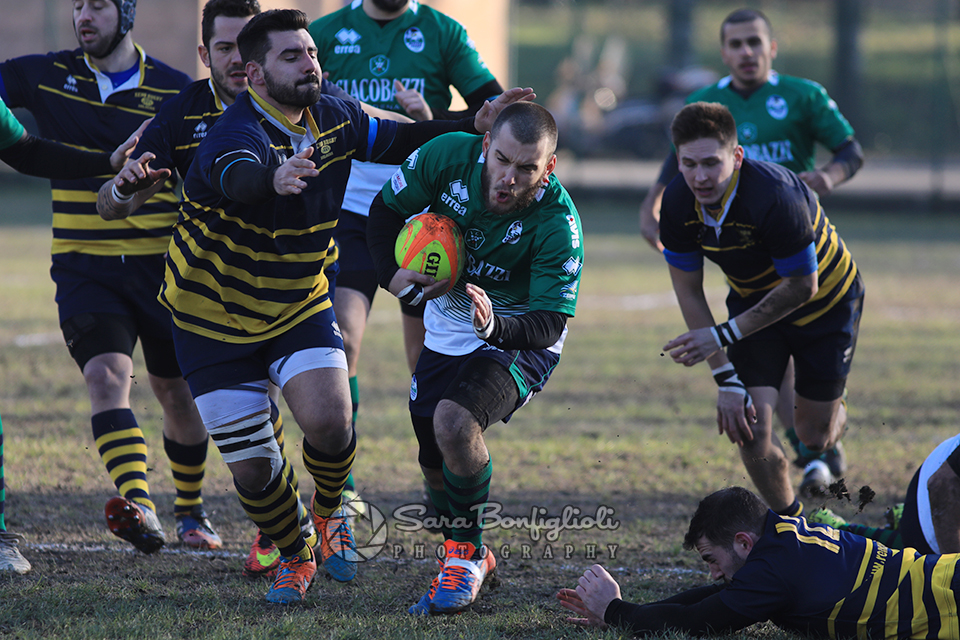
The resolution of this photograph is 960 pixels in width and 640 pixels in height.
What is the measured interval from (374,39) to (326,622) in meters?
3.48

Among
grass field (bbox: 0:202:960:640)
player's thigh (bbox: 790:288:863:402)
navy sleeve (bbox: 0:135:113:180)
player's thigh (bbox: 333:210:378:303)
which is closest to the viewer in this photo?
grass field (bbox: 0:202:960:640)

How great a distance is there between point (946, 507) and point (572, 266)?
5.83 feet

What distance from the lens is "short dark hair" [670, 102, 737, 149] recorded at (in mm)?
4676

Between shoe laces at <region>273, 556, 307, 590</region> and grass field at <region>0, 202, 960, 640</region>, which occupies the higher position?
shoe laces at <region>273, 556, 307, 590</region>

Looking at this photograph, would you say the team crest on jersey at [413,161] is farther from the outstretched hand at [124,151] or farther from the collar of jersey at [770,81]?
the collar of jersey at [770,81]

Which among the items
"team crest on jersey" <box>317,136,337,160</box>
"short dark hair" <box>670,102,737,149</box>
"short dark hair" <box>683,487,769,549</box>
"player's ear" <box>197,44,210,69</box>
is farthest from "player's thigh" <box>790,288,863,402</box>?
"player's ear" <box>197,44,210,69</box>

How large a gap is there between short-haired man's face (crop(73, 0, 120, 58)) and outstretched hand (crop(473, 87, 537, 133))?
1.91 meters

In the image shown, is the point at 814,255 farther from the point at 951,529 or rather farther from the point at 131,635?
the point at 131,635

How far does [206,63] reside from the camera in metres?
4.81

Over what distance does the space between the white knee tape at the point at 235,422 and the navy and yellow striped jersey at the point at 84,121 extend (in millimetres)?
1307

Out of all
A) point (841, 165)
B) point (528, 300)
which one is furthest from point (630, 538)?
point (841, 165)

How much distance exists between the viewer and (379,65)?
5949 mm

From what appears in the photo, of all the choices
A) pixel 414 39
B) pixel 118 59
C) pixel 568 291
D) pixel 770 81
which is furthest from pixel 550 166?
pixel 770 81

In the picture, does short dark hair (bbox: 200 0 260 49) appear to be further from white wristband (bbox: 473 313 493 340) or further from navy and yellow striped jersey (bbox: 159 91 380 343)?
white wristband (bbox: 473 313 493 340)
